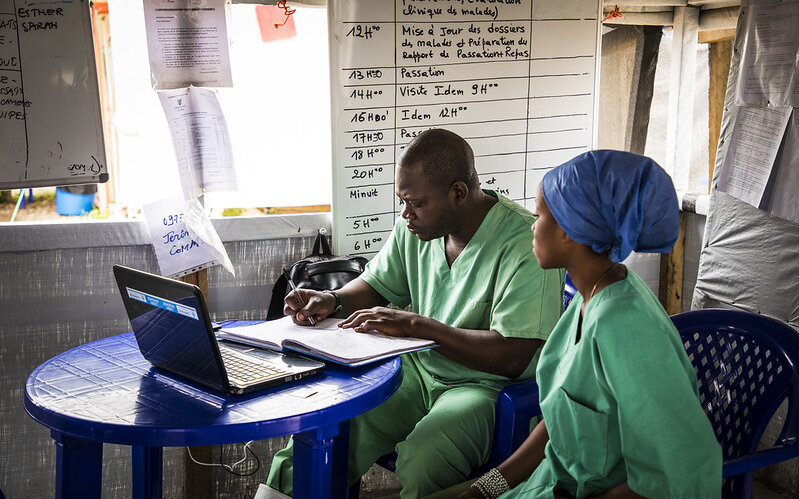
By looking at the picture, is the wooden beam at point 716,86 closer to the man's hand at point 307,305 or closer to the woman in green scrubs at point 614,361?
the man's hand at point 307,305

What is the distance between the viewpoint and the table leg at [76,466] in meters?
1.81

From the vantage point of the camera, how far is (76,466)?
1831mm

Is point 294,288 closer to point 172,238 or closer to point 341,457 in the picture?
point 172,238

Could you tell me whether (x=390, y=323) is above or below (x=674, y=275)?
above

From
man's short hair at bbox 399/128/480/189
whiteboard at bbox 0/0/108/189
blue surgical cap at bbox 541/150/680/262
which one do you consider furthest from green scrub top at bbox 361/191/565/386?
whiteboard at bbox 0/0/108/189

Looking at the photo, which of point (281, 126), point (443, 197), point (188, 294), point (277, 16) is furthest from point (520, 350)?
point (277, 16)

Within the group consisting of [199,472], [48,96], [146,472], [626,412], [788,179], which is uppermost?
[48,96]

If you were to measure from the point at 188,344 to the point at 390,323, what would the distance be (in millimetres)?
582

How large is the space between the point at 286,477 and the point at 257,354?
1.30 feet

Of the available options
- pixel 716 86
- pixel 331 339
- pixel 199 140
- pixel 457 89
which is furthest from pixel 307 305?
pixel 716 86

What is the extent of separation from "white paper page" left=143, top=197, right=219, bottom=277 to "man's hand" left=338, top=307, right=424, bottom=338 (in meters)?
1.04

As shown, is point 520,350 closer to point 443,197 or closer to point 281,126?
point 443,197

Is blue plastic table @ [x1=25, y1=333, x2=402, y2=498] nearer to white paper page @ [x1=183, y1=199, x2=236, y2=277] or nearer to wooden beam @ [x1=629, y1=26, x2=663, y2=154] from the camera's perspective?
white paper page @ [x1=183, y1=199, x2=236, y2=277]

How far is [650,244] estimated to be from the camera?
1.60 m
